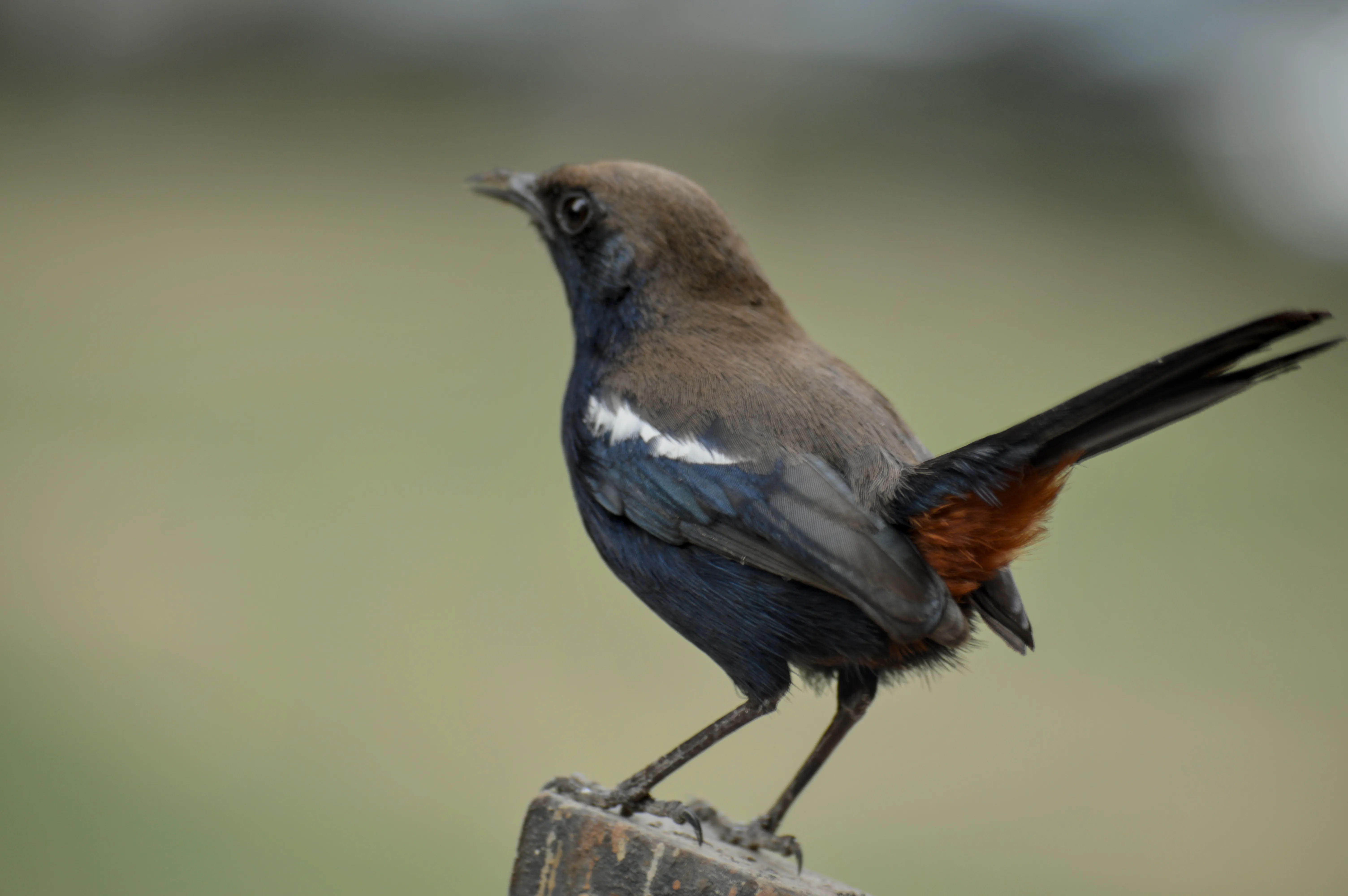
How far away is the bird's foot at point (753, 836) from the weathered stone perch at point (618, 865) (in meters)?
0.35

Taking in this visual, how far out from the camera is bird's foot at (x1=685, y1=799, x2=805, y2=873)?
3.06 meters

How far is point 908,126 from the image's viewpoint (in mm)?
18391

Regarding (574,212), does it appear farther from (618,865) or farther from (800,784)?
(618,865)

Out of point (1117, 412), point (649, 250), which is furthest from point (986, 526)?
point (649, 250)

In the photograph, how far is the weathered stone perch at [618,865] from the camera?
253cm

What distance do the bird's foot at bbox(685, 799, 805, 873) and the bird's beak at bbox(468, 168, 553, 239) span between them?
1638 mm

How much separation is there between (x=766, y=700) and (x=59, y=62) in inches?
790

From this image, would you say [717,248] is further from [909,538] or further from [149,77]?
[149,77]

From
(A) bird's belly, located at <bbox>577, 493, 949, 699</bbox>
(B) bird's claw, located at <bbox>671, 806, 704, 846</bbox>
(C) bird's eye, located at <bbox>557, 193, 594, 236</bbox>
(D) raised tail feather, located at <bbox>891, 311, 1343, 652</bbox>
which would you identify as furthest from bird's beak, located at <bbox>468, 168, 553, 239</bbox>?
(B) bird's claw, located at <bbox>671, 806, 704, 846</bbox>

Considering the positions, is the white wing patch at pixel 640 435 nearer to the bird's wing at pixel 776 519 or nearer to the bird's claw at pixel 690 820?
the bird's wing at pixel 776 519


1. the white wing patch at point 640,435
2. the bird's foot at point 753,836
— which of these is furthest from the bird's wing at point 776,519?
the bird's foot at point 753,836

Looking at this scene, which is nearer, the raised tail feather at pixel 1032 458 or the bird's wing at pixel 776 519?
the raised tail feather at pixel 1032 458

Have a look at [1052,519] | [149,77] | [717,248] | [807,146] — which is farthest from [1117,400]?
[149,77]

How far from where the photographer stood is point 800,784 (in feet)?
10.3
